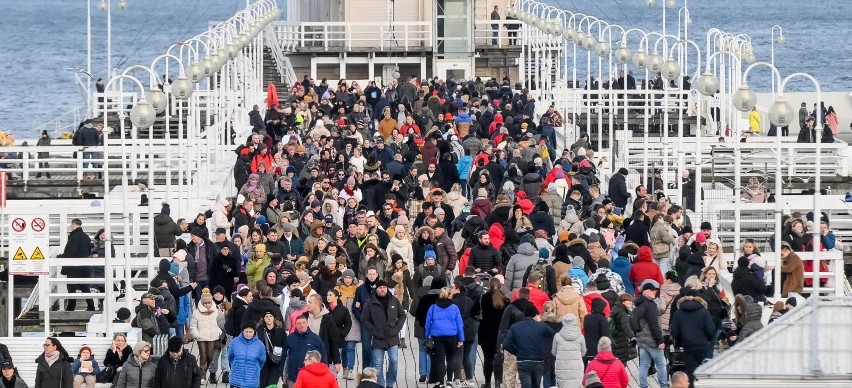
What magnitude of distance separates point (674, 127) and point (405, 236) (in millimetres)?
28747

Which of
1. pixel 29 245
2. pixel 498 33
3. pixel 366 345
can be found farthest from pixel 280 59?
pixel 366 345

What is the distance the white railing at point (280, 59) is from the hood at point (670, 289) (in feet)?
135

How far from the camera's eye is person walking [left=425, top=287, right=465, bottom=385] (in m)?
20.8

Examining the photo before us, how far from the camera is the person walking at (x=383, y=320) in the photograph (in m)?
21.0

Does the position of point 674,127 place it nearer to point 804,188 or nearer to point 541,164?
point 804,188

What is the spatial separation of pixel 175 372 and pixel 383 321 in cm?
266

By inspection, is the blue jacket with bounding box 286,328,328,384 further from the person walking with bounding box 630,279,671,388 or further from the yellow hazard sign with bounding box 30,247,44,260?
the yellow hazard sign with bounding box 30,247,44,260

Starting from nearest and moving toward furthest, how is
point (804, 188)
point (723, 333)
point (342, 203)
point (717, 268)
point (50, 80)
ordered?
1. point (723, 333)
2. point (717, 268)
3. point (342, 203)
4. point (804, 188)
5. point (50, 80)

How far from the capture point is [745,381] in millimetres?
13617

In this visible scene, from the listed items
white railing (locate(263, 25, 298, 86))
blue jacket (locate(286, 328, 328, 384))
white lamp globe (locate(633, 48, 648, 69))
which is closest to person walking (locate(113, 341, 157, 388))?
blue jacket (locate(286, 328, 328, 384))

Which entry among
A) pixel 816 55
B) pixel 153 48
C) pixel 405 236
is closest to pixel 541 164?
pixel 405 236

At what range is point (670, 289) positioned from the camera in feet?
69.3

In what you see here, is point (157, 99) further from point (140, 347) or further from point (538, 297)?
point (140, 347)

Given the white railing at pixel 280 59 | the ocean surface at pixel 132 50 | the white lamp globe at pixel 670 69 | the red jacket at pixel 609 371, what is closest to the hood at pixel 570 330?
the red jacket at pixel 609 371
